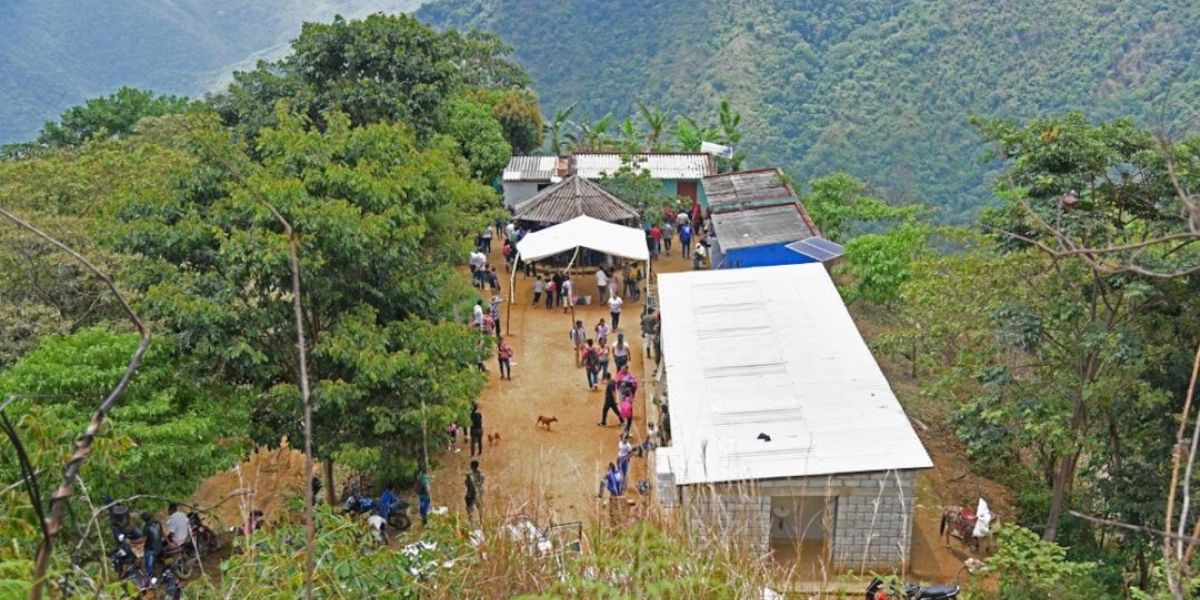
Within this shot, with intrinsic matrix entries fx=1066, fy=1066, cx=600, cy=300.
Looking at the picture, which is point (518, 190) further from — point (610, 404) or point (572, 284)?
point (610, 404)

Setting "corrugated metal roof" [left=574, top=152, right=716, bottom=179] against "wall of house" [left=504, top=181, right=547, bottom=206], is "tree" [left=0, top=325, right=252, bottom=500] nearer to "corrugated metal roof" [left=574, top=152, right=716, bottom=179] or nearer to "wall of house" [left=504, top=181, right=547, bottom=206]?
"wall of house" [left=504, top=181, right=547, bottom=206]

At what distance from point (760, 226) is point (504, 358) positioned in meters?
6.69

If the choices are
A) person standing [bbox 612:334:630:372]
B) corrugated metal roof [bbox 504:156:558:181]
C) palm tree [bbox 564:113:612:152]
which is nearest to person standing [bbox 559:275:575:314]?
person standing [bbox 612:334:630:372]

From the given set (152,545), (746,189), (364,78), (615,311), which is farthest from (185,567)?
(746,189)

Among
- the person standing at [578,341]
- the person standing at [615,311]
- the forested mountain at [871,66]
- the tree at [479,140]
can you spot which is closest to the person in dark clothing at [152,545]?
the person standing at [578,341]

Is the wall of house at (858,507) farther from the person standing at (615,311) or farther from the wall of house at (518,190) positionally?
the wall of house at (518,190)

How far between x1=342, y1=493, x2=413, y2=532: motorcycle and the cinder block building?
279cm

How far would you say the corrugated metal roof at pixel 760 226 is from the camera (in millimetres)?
19344

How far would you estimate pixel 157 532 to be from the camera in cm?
965

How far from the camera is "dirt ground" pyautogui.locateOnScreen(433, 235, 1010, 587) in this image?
38.1 feet

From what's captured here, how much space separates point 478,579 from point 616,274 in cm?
1452

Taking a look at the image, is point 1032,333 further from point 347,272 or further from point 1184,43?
point 1184,43

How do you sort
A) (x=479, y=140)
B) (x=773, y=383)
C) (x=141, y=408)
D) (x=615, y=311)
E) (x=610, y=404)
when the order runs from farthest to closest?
(x=479, y=140), (x=615, y=311), (x=610, y=404), (x=773, y=383), (x=141, y=408)

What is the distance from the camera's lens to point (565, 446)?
13.6 m
